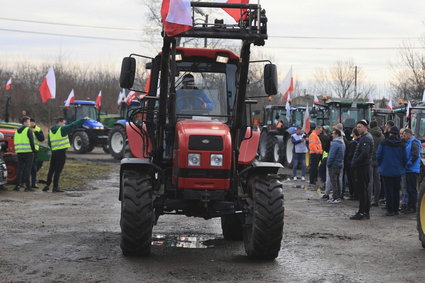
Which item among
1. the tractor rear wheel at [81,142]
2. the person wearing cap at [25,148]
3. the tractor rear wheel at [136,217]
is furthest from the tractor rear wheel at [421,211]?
the tractor rear wheel at [81,142]

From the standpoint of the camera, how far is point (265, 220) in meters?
8.98

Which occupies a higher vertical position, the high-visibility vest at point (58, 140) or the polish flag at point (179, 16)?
the polish flag at point (179, 16)

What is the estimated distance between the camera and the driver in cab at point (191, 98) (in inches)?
387

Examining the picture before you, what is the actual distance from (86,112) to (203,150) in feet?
91.4

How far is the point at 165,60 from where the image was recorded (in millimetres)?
8945

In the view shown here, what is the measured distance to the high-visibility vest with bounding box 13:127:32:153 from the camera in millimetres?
17547

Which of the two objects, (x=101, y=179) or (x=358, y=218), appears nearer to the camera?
(x=358, y=218)

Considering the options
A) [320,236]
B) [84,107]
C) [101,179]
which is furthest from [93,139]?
[320,236]

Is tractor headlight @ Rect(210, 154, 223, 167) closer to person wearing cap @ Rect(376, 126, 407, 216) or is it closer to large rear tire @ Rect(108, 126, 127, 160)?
person wearing cap @ Rect(376, 126, 407, 216)

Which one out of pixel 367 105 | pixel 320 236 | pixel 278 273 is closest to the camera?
pixel 278 273

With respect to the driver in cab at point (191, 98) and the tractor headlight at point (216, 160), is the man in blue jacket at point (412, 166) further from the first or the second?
the tractor headlight at point (216, 160)

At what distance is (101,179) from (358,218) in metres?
10.1

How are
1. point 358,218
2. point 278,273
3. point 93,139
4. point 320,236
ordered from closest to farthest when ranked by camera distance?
point 278,273
point 320,236
point 358,218
point 93,139

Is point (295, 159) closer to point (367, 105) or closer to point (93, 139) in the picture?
point (367, 105)
